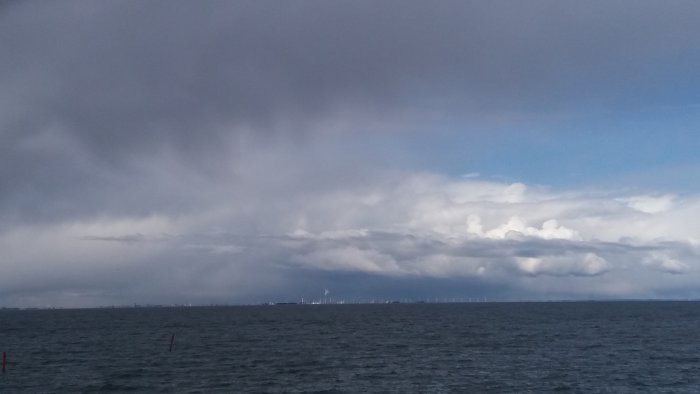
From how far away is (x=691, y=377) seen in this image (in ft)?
218

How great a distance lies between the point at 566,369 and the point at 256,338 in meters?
66.4

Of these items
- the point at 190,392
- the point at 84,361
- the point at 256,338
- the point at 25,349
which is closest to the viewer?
the point at 190,392

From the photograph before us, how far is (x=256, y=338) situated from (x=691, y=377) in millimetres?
78502

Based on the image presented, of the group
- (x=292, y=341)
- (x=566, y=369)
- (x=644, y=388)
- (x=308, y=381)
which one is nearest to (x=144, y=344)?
(x=292, y=341)

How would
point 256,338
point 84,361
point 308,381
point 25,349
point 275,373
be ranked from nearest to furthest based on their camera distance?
point 308,381, point 275,373, point 84,361, point 25,349, point 256,338

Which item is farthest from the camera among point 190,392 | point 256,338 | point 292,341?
point 256,338

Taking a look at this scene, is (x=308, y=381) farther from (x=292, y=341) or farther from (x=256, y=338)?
(x=256, y=338)

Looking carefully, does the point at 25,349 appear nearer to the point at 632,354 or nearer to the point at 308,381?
the point at 308,381

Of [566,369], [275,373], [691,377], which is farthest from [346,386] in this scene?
[691,377]

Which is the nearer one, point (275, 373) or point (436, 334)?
point (275, 373)

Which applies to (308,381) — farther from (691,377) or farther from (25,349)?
(25,349)

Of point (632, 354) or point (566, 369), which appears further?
point (632, 354)

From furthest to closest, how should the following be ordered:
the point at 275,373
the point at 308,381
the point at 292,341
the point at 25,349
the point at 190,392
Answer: the point at 292,341 → the point at 25,349 → the point at 275,373 → the point at 308,381 → the point at 190,392

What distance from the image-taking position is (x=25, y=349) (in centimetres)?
10581
